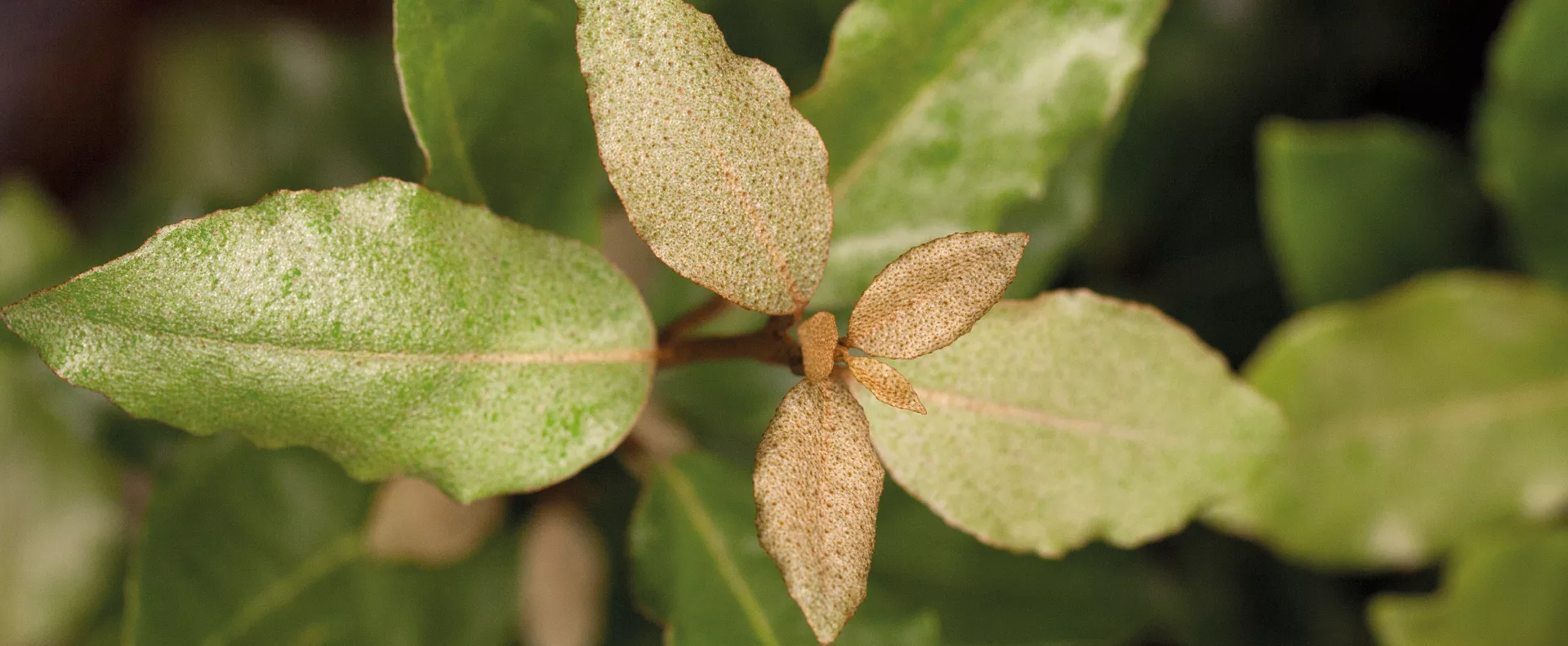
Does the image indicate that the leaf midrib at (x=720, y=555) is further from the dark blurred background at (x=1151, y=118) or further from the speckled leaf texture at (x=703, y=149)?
the dark blurred background at (x=1151, y=118)

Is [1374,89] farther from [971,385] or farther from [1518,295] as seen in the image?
[971,385]

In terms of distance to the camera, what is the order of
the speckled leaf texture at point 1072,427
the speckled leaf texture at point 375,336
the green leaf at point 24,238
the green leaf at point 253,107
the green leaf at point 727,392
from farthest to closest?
the green leaf at point 253,107 < the green leaf at point 24,238 < the green leaf at point 727,392 < the speckled leaf texture at point 1072,427 < the speckled leaf texture at point 375,336

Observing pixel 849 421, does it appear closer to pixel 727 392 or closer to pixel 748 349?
pixel 748 349

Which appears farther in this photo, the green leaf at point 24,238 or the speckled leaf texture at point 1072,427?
the green leaf at point 24,238

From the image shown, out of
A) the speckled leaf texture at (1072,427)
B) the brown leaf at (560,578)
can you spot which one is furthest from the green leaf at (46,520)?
the speckled leaf texture at (1072,427)

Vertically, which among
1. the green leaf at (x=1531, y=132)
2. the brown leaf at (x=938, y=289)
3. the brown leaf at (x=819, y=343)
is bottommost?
the green leaf at (x=1531, y=132)

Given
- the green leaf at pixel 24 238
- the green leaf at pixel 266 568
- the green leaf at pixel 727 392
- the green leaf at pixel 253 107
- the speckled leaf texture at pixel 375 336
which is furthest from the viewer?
the green leaf at pixel 253 107

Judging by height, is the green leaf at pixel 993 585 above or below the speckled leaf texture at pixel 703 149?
below
